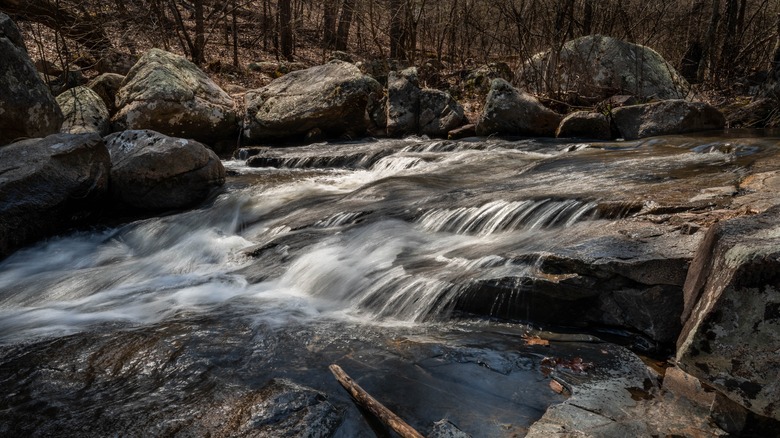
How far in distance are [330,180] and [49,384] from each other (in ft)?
19.8

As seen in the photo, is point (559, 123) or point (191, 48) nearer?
point (559, 123)

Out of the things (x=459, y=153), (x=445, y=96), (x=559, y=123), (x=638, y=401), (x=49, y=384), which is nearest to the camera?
(x=638, y=401)

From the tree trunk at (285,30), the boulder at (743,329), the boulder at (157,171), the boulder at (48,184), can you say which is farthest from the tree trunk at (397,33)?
the boulder at (743,329)

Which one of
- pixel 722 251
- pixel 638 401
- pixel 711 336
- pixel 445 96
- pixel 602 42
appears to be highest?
pixel 602 42

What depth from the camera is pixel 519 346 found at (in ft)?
12.1

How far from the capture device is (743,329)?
259cm

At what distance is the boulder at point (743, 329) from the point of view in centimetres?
252

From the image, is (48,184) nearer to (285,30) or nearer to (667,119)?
(667,119)

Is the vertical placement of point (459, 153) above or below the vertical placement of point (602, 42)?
below

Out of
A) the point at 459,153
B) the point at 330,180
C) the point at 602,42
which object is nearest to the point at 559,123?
the point at 459,153

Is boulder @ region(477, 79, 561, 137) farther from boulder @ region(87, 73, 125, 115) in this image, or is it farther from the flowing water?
boulder @ region(87, 73, 125, 115)

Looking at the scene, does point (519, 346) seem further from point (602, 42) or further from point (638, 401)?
point (602, 42)

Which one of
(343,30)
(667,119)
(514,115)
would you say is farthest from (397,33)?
(667,119)

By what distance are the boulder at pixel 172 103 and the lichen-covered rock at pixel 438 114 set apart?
13.0ft
